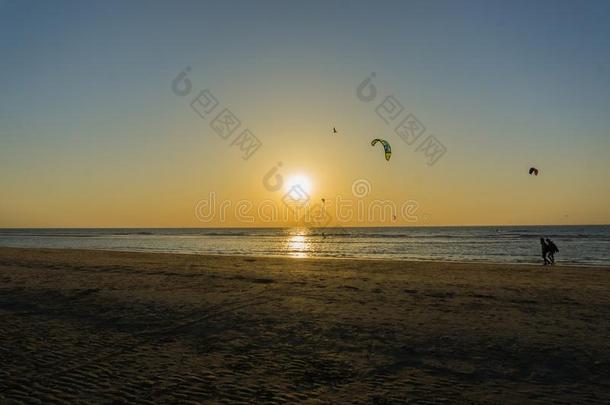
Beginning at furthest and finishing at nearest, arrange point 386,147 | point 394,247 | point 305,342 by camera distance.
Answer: point 394,247, point 386,147, point 305,342

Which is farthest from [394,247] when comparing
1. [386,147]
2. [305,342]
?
[305,342]

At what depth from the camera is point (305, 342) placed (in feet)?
27.5

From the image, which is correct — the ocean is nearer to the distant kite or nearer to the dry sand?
the distant kite

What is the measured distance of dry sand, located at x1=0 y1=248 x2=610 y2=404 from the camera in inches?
231

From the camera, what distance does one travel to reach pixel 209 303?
12.4m

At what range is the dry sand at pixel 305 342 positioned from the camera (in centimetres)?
586

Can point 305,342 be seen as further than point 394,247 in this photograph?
No

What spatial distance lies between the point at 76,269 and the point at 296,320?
54.7ft

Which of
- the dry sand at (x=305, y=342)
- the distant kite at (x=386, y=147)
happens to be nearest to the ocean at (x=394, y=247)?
the distant kite at (x=386, y=147)

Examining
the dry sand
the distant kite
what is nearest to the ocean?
the distant kite

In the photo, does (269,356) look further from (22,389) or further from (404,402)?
(22,389)

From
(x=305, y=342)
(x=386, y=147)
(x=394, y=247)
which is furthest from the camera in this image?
(x=394, y=247)

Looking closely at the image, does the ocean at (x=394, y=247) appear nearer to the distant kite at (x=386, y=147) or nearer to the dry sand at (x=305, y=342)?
the distant kite at (x=386, y=147)

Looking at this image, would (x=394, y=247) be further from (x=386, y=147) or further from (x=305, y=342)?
(x=305, y=342)
